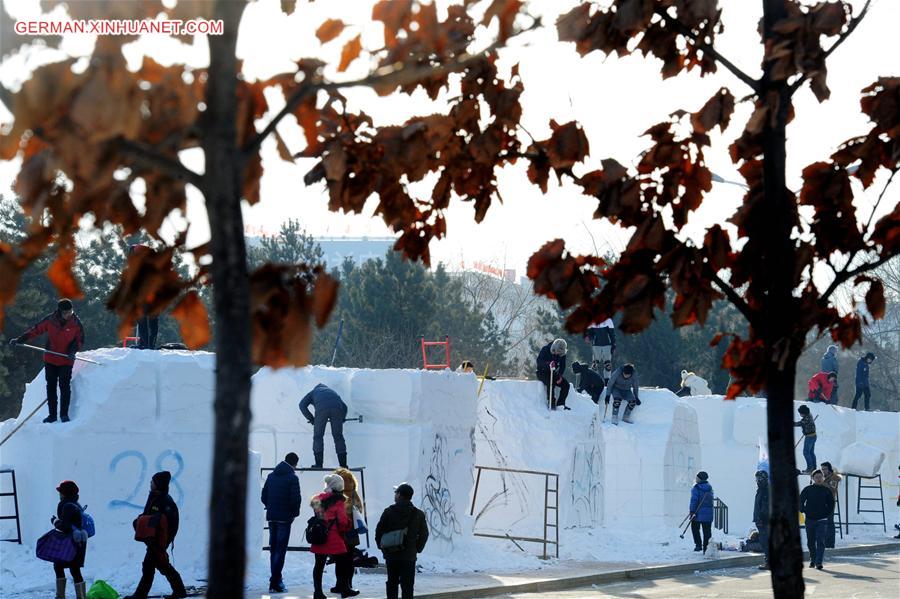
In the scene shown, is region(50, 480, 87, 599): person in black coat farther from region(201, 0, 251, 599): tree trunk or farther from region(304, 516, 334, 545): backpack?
region(201, 0, 251, 599): tree trunk

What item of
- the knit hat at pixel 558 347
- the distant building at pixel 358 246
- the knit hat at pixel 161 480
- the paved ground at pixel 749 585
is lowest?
the paved ground at pixel 749 585

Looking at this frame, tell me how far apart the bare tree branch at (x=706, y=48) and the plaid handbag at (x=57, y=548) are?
9.66 m

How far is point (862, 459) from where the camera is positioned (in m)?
34.3

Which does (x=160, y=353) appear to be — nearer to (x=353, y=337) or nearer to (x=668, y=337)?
(x=353, y=337)

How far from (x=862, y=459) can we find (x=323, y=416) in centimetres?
1842

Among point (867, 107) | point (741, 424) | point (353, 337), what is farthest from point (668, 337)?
point (867, 107)

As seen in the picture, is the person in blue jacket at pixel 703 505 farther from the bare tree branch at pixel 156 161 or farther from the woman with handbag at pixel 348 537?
the bare tree branch at pixel 156 161

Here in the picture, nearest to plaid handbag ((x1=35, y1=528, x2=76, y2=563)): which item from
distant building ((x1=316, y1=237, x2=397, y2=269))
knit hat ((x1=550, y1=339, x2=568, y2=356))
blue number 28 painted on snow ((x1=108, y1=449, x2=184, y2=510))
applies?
blue number 28 painted on snow ((x1=108, y1=449, x2=184, y2=510))

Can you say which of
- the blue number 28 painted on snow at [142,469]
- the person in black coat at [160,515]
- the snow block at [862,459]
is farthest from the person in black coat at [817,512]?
the person in black coat at [160,515]

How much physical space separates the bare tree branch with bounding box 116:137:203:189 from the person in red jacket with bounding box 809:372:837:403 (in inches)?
1293

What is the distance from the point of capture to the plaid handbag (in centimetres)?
1438

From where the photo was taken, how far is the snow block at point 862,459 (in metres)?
34.3

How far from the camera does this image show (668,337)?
5441 centimetres

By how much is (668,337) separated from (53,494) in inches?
1554
